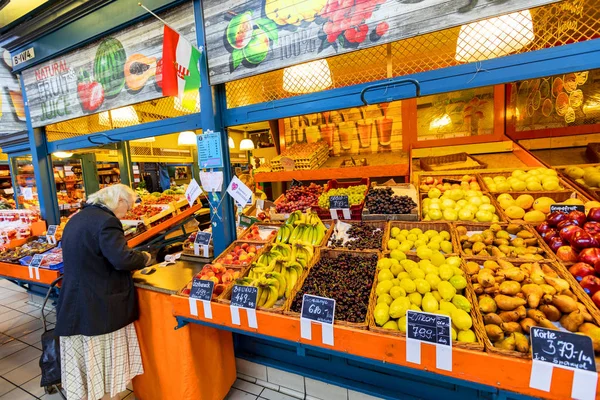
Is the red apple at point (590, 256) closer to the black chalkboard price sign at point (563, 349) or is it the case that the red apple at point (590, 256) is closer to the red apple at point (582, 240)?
the red apple at point (582, 240)

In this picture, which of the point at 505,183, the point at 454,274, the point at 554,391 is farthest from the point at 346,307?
the point at 505,183

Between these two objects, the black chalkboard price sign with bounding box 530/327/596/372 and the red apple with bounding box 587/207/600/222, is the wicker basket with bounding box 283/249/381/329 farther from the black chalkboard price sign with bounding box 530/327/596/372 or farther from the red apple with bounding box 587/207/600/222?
the red apple with bounding box 587/207/600/222

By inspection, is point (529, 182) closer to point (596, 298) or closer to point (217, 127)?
point (596, 298)

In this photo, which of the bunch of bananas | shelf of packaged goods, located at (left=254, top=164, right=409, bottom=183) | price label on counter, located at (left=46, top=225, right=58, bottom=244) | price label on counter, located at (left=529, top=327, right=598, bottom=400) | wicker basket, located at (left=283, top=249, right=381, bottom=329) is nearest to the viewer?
price label on counter, located at (left=529, top=327, right=598, bottom=400)

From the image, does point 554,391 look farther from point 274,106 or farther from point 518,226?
point 274,106

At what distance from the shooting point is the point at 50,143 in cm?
397

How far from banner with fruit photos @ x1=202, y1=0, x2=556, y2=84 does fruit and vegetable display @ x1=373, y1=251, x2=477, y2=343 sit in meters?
1.44

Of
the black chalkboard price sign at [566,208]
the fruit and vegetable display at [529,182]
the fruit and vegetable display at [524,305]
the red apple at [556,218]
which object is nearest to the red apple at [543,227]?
the red apple at [556,218]

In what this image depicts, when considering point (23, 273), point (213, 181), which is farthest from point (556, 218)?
point (23, 273)

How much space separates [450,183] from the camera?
128 inches

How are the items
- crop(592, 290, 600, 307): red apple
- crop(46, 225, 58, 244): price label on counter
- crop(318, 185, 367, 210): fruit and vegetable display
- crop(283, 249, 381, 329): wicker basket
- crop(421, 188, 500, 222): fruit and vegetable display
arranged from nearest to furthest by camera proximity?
crop(592, 290, 600, 307): red apple, crop(283, 249, 381, 329): wicker basket, crop(421, 188, 500, 222): fruit and vegetable display, crop(318, 185, 367, 210): fruit and vegetable display, crop(46, 225, 58, 244): price label on counter

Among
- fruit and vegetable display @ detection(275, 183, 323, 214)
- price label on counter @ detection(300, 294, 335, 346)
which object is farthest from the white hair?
fruit and vegetable display @ detection(275, 183, 323, 214)

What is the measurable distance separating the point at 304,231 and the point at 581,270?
1827 mm

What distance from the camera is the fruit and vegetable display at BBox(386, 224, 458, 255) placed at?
1.99 m
